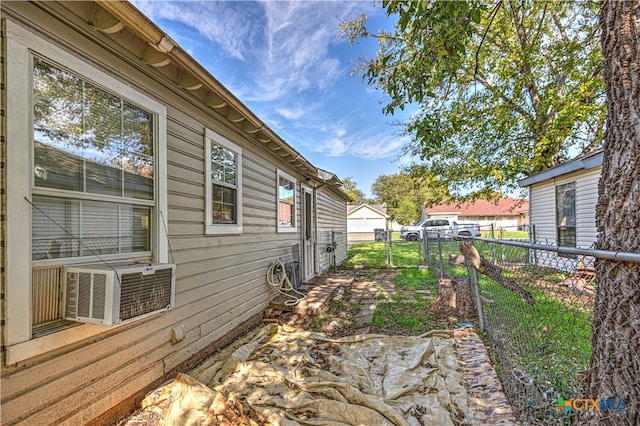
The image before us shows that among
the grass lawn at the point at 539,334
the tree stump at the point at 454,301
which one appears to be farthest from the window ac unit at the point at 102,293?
the tree stump at the point at 454,301

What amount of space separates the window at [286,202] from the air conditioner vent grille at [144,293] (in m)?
3.53

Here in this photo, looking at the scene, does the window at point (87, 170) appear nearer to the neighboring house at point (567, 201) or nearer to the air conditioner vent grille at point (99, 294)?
the air conditioner vent grille at point (99, 294)

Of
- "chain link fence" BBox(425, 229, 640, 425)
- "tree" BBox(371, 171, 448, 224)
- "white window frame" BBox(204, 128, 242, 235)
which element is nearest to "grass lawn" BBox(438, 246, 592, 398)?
"chain link fence" BBox(425, 229, 640, 425)

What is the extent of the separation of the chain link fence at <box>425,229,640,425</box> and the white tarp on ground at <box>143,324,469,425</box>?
49cm

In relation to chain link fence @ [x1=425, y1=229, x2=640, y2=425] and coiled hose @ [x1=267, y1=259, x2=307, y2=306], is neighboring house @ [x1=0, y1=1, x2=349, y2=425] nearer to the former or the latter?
coiled hose @ [x1=267, y1=259, x2=307, y2=306]

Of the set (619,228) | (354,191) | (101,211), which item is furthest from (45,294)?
(354,191)

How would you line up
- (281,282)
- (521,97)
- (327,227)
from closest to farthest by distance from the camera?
(281,282), (327,227), (521,97)

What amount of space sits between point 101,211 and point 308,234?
5.83m

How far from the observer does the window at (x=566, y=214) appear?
25.3 ft

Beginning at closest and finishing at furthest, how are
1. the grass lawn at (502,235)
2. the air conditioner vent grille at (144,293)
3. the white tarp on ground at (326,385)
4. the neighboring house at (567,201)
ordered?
the air conditioner vent grille at (144,293) → the white tarp on ground at (326,385) → the neighboring house at (567,201) → the grass lawn at (502,235)

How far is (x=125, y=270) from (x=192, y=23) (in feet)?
14.5

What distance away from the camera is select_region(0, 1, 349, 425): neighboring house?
5.37 feet

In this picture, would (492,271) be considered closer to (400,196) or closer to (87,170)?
(87,170)

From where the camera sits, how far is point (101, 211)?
2.15 meters
